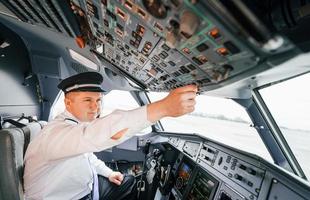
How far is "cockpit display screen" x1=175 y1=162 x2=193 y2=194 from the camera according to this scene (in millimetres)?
2568

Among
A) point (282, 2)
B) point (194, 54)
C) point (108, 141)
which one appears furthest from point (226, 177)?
point (282, 2)

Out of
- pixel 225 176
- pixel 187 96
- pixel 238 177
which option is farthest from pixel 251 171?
pixel 187 96

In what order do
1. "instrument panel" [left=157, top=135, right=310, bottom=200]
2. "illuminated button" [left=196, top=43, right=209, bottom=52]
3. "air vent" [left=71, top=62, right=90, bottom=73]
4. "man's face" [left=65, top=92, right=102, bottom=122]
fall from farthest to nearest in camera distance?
"air vent" [left=71, top=62, right=90, bottom=73], "man's face" [left=65, top=92, right=102, bottom=122], "instrument panel" [left=157, top=135, right=310, bottom=200], "illuminated button" [left=196, top=43, right=209, bottom=52]

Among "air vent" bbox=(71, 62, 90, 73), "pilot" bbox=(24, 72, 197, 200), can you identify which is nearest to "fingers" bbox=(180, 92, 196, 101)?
"pilot" bbox=(24, 72, 197, 200)

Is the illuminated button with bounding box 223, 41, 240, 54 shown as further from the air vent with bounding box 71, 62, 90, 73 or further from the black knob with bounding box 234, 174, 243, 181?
the air vent with bounding box 71, 62, 90, 73

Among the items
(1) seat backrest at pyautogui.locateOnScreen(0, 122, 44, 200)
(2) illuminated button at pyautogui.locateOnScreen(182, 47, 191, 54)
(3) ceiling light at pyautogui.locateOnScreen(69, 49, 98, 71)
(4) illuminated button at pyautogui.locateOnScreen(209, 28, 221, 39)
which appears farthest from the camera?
(3) ceiling light at pyautogui.locateOnScreen(69, 49, 98, 71)

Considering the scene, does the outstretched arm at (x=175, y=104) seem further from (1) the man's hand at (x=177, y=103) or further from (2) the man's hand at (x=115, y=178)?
(2) the man's hand at (x=115, y=178)

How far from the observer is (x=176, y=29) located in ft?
2.82

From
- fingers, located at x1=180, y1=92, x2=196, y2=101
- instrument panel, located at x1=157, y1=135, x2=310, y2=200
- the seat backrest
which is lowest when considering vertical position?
the seat backrest

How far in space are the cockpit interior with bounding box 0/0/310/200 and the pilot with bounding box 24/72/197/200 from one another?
148 millimetres

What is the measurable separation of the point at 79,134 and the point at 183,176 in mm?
1674

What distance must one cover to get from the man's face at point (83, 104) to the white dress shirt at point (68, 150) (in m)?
0.05

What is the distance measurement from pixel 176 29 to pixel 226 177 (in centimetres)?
145

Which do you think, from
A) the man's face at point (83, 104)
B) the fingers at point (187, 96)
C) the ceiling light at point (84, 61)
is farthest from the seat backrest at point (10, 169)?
the ceiling light at point (84, 61)
